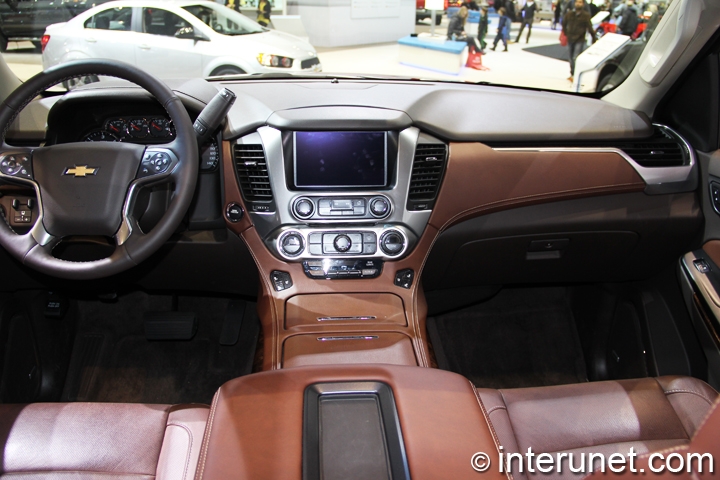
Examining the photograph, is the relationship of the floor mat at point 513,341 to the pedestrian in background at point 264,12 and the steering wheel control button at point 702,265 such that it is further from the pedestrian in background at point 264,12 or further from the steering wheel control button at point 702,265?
the pedestrian in background at point 264,12

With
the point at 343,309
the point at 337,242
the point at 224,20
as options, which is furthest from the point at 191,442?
the point at 224,20

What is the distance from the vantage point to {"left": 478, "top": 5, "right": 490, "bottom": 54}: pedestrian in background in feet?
11.0

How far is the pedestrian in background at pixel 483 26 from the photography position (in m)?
3.34

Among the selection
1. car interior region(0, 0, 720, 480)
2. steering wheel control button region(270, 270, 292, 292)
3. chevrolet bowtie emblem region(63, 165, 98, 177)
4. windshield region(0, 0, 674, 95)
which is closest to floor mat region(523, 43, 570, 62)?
windshield region(0, 0, 674, 95)

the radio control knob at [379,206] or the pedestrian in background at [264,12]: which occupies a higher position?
the pedestrian in background at [264,12]

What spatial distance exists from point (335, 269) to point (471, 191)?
0.56 m

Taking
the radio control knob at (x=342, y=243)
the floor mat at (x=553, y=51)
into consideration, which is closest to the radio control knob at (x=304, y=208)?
the radio control knob at (x=342, y=243)

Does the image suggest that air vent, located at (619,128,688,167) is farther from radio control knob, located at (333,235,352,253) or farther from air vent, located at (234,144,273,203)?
air vent, located at (234,144,273,203)

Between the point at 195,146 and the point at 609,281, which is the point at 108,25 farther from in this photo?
the point at 609,281

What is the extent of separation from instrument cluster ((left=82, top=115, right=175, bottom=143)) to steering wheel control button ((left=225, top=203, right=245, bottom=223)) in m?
0.33

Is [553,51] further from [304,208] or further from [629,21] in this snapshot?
[304,208]

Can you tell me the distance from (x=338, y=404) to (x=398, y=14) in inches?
106

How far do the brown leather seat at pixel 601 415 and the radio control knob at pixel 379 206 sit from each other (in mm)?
A: 728

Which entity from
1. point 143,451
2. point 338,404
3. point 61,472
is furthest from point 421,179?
point 61,472
